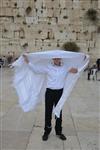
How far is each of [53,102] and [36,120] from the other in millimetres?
1893

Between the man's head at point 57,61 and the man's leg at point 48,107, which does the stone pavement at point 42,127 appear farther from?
the man's head at point 57,61

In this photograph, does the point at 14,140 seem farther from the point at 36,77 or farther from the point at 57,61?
the point at 57,61

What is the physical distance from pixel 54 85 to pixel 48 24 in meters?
23.9

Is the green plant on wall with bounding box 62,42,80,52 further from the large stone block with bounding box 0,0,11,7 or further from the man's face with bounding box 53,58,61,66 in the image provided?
the man's face with bounding box 53,58,61,66

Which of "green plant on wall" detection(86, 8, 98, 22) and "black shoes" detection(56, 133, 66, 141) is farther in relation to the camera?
"green plant on wall" detection(86, 8, 98, 22)

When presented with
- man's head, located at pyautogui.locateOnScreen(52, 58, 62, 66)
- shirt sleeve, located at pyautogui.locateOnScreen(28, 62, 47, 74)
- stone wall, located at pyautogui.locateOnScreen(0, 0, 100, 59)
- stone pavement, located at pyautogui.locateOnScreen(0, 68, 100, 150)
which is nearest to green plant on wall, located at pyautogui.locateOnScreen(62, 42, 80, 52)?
stone wall, located at pyautogui.locateOnScreen(0, 0, 100, 59)

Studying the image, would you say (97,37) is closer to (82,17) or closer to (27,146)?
(82,17)

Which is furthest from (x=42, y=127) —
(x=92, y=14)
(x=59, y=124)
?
(x=92, y=14)

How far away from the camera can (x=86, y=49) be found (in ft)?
102

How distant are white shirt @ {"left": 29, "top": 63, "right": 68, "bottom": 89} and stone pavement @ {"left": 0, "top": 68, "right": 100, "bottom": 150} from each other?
0.93 meters

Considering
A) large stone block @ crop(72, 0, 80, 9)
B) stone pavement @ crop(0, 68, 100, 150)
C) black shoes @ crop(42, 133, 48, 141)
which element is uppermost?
large stone block @ crop(72, 0, 80, 9)

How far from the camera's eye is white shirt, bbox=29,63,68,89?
7.41m

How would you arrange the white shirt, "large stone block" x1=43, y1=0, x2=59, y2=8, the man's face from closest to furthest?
the white shirt
the man's face
"large stone block" x1=43, y1=0, x2=59, y2=8

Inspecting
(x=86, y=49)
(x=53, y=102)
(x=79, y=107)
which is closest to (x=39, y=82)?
(x=53, y=102)
